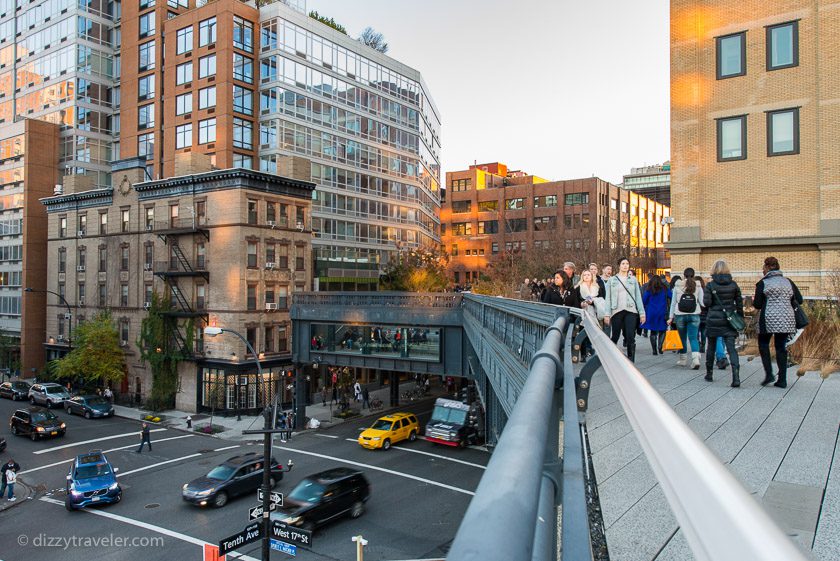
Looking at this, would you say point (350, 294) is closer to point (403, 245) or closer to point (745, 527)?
point (403, 245)

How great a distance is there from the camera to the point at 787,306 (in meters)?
10.1

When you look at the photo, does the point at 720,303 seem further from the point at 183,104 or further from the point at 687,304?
the point at 183,104

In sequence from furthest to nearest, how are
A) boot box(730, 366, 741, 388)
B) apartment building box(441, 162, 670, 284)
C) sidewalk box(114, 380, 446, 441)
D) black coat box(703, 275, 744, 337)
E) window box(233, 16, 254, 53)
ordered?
1. apartment building box(441, 162, 670, 284)
2. window box(233, 16, 254, 53)
3. sidewalk box(114, 380, 446, 441)
4. black coat box(703, 275, 744, 337)
5. boot box(730, 366, 741, 388)

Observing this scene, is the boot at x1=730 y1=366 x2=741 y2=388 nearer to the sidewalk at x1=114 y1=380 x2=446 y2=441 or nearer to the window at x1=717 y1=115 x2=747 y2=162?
the window at x1=717 y1=115 x2=747 y2=162

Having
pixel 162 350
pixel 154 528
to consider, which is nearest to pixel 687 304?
pixel 154 528

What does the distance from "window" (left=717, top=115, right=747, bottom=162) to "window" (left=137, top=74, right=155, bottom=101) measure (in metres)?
50.2

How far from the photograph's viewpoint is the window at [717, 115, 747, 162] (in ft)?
83.8

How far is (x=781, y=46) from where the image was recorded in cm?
2500

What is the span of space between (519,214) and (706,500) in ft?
305

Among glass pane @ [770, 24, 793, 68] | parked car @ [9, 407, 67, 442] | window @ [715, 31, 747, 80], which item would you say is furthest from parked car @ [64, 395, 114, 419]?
glass pane @ [770, 24, 793, 68]

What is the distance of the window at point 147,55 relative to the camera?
5587 cm

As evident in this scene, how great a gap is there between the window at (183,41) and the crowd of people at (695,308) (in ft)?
166

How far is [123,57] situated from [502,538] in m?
68.2

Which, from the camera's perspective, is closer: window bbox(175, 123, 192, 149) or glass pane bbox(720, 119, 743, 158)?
glass pane bbox(720, 119, 743, 158)
